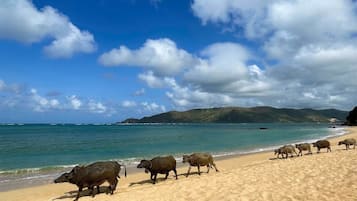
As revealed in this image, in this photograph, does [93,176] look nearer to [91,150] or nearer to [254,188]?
[254,188]

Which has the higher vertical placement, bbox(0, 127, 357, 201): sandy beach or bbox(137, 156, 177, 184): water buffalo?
bbox(137, 156, 177, 184): water buffalo

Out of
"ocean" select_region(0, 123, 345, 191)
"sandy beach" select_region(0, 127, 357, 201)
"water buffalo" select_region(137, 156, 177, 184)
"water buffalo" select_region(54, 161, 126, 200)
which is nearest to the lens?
"sandy beach" select_region(0, 127, 357, 201)

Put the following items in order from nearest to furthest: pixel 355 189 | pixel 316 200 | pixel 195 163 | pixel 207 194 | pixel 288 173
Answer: pixel 316 200 → pixel 355 189 → pixel 207 194 → pixel 288 173 → pixel 195 163

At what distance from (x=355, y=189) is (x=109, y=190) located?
33.3 feet

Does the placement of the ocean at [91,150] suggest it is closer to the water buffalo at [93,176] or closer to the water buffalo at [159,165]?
the water buffalo at [93,176]

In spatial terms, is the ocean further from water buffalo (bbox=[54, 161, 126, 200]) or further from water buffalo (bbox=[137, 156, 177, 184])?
water buffalo (bbox=[137, 156, 177, 184])

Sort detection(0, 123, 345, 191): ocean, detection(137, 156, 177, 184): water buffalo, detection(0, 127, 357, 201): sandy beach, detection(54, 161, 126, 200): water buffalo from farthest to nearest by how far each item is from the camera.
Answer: detection(0, 123, 345, 191): ocean → detection(137, 156, 177, 184): water buffalo → detection(54, 161, 126, 200): water buffalo → detection(0, 127, 357, 201): sandy beach

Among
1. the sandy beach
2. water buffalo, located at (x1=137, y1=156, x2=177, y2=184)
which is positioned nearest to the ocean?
the sandy beach

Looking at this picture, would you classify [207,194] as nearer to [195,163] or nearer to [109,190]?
[109,190]

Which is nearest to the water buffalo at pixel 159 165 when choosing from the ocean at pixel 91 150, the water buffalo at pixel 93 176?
the water buffalo at pixel 93 176

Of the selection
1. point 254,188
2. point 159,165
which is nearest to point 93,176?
point 159,165

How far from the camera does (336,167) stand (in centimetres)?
1697

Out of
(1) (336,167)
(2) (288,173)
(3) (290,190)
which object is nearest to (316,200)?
(3) (290,190)

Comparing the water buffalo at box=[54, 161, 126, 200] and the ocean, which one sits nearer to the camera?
the water buffalo at box=[54, 161, 126, 200]
